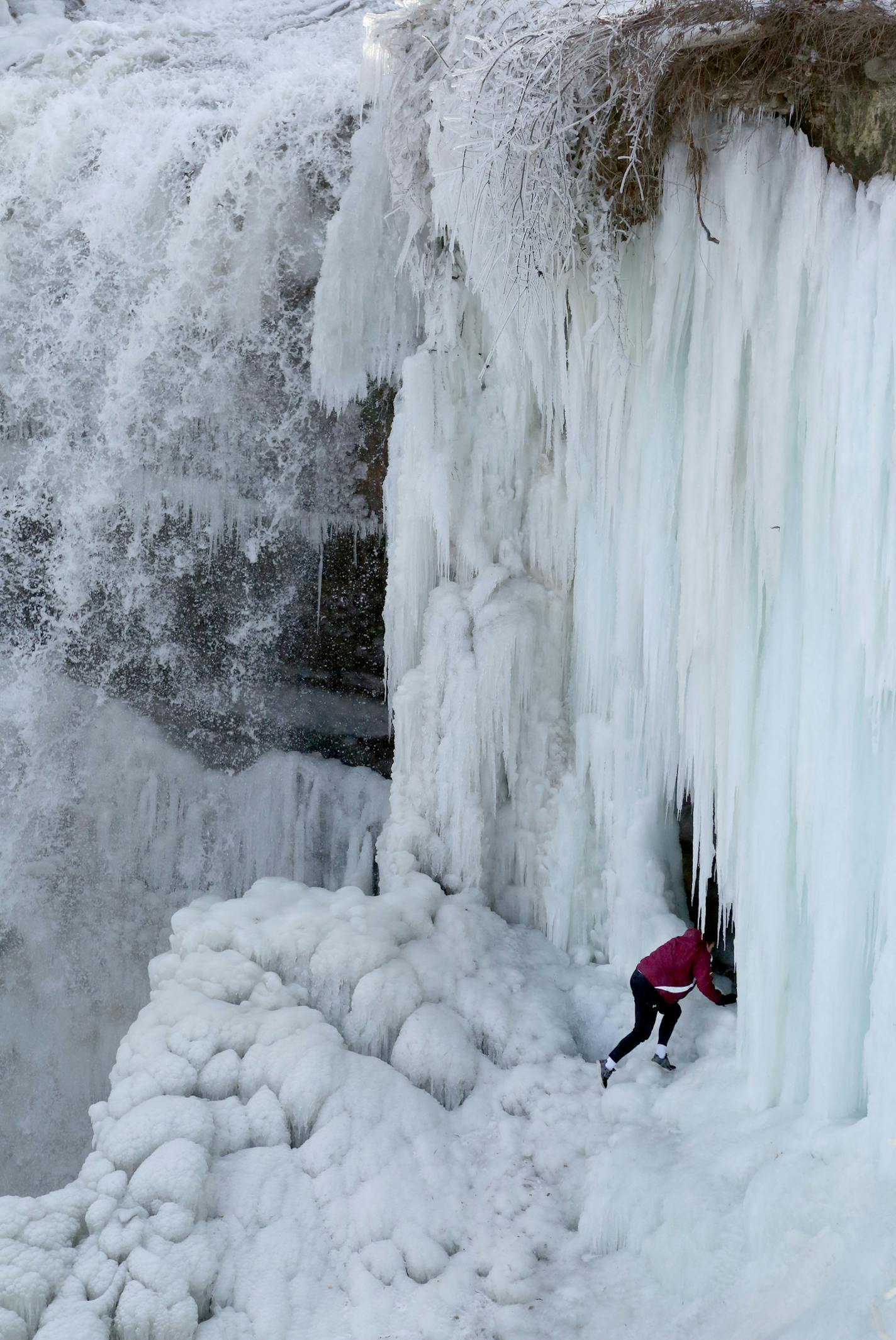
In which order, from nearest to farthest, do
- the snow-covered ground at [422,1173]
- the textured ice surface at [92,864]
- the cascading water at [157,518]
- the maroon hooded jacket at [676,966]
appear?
the snow-covered ground at [422,1173]
the maroon hooded jacket at [676,966]
the cascading water at [157,518]
the textured ice surface at [92,864]

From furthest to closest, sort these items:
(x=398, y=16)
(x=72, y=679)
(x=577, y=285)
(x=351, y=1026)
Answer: (x=72, y=679), (x=398, y=16), (x=351, y=1026), (x=577, y=285)

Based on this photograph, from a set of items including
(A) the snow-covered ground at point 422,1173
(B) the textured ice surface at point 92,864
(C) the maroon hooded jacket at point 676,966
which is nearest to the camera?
(A) the snow-covered ground at point 422,1173

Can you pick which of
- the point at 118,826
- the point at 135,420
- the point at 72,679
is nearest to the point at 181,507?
the point at 135,420

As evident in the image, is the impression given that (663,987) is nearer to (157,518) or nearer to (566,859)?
(566,859)

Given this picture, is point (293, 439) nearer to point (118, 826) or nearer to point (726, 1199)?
point (118, 826)

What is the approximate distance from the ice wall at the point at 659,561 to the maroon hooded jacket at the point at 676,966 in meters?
0.36

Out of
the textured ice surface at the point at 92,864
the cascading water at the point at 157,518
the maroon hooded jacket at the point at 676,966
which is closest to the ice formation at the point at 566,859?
the maroon hooded jacket at the point at 676,966

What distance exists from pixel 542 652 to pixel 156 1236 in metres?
3.24

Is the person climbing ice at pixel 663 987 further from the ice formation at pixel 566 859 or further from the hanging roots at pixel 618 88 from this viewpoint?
the hanging roots at pixel 618 88

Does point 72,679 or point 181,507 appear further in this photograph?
point 72,679

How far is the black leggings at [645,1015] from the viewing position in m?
4.61

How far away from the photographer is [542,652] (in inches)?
225

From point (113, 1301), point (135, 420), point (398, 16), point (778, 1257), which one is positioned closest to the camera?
point (778, 1257)

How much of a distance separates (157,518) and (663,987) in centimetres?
501
